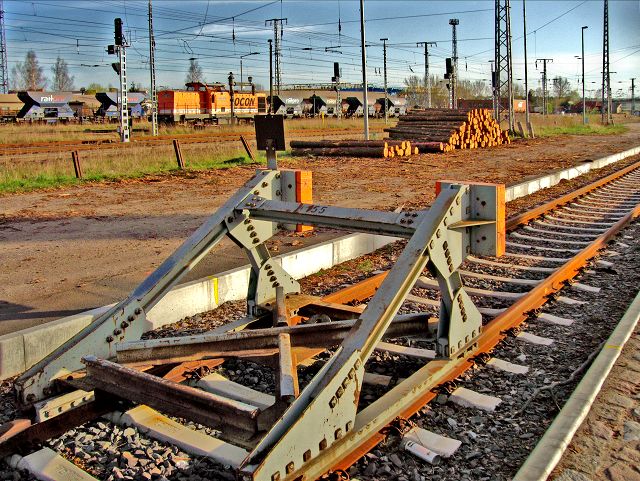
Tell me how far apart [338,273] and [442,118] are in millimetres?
22234

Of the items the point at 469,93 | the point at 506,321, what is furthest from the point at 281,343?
the point at 469,93

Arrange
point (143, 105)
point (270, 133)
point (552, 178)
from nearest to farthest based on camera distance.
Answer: point (270, 133) < point (552, 178) < point (143, 105)

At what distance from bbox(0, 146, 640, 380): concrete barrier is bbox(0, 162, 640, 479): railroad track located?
3.17 ft

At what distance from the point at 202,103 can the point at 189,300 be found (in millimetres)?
52844

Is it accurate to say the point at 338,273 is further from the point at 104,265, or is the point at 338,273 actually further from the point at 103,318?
the point at 103,318

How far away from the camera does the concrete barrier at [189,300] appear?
484 centimetres

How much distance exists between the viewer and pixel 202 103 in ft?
187

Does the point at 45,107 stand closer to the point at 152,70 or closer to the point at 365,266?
the point at 152,70

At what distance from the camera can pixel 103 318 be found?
4504 millimetres

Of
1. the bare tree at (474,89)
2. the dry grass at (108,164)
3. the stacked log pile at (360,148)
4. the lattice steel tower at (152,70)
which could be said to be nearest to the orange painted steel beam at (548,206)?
the stacked log pile at (360,148)

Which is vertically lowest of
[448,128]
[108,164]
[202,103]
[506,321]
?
[506,321]

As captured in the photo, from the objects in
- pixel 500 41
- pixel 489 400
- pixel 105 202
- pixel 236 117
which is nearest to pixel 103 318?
pixel 489 400

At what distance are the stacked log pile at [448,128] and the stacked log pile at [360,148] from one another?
152cm

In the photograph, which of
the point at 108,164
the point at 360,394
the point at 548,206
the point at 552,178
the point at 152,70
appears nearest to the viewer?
the point at 360,394
